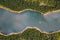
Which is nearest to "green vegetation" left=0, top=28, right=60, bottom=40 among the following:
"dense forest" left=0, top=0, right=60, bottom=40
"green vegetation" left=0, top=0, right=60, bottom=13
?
"dense forest" left=0, top=0, right=60, bottom=40

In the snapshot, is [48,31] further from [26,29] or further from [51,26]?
[26,29]

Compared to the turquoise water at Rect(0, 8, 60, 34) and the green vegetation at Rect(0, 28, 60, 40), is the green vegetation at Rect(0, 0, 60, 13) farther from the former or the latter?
the green vegetation at Rect(0, 28, 60, 40)

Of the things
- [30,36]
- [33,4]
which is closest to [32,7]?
[33,4]

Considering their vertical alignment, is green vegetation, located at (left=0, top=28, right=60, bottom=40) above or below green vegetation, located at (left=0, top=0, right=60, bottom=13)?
below

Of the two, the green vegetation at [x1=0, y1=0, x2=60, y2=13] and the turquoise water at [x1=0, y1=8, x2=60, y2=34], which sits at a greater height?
the green vegetation at [x1=0, y1=0, x2=60, y2=13]

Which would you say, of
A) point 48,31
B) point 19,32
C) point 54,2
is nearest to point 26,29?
point 19,32

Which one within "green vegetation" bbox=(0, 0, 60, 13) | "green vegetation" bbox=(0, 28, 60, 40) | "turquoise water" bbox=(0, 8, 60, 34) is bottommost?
"green vegetation" bbox=(0, 28, 60, 40)

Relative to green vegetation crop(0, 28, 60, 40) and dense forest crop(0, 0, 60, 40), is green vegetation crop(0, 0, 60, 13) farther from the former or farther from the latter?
green vegetation crop(0, 28, 60, 40)
